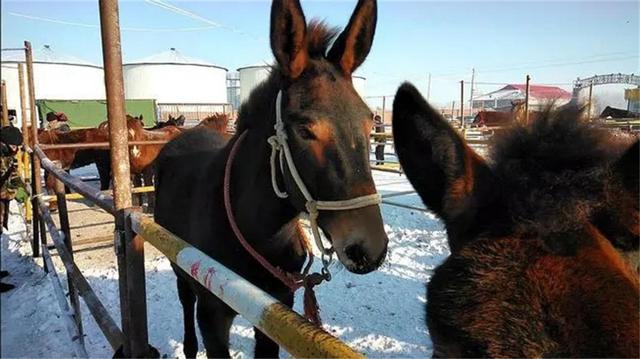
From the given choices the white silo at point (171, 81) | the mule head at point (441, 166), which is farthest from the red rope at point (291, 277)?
the white silo at point (171, 81)

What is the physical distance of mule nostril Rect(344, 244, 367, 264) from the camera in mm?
1713

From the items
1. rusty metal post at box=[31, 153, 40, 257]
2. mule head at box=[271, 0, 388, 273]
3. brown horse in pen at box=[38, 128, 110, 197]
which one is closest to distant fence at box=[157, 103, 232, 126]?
brown horse in pen at box=[38, 128, 110, 197]

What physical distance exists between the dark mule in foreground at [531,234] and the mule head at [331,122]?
0.59m

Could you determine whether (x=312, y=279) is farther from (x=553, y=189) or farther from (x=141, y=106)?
(x=141, y=106)

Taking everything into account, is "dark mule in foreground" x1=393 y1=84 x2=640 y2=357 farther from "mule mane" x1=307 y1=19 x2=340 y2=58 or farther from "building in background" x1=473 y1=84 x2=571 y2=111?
"building in background" x1=473 y1=84 x2=571 y2=111

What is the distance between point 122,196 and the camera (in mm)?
1913

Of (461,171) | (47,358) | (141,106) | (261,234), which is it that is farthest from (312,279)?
(141,106)

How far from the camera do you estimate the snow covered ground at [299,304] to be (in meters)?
3.62

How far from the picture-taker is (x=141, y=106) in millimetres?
24000

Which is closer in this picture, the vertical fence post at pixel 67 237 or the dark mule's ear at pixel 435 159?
the dark mule's ear at pixel 435 159

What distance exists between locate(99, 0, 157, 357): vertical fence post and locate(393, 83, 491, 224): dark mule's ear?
126cm

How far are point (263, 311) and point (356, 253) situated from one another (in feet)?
2.83

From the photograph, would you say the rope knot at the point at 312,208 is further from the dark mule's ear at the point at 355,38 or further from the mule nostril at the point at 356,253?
the dark mule's ear at the point at 355,38

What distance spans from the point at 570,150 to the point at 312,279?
1.27 m
